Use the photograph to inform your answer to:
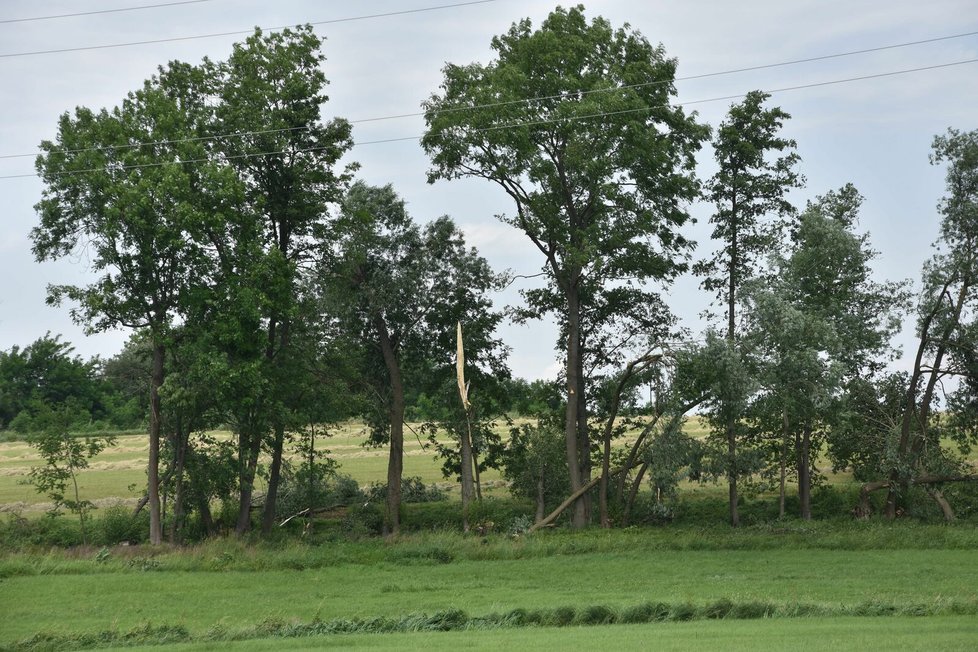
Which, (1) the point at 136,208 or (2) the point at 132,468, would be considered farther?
(2) the point at 132,468

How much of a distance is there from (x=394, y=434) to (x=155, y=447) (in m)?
9.31

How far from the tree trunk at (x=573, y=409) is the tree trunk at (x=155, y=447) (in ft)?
48.9

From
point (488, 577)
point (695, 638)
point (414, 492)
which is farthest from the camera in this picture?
point (414, 492)

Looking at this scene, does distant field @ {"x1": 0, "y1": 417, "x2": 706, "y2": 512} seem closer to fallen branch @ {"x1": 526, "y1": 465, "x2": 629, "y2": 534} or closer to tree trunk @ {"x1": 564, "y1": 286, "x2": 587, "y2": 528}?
fallen branch @ {"x1": 526, "y1": 465, "x2": 629, "y2": 534}

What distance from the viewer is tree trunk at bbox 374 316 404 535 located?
42.6m

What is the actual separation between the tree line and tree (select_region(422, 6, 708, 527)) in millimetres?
110

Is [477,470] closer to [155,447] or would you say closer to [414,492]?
[414,492]

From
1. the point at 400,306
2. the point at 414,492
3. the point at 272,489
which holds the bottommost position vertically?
the point at 414,492

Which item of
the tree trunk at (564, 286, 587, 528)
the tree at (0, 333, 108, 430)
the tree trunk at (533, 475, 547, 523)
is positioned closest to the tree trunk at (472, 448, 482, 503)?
the tree trunk at (533, 475, 547, 523)

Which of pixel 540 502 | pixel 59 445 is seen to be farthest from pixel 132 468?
pixel 540 502

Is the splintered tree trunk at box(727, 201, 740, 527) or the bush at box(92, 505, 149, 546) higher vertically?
the splintered tree trunk at box(727, 201, 740, 527)

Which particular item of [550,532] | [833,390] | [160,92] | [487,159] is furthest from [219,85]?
[833,390]

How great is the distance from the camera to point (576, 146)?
38.3 m

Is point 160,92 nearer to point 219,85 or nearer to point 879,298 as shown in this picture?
point 219,85
